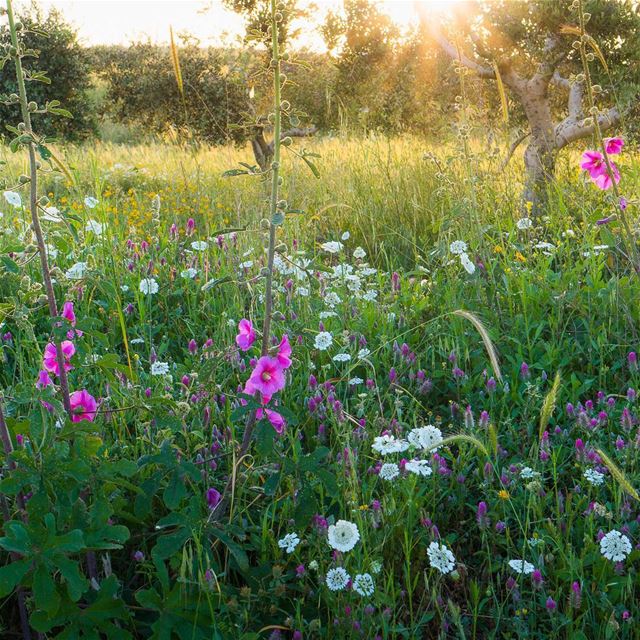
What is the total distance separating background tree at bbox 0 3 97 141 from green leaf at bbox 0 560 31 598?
1398cm

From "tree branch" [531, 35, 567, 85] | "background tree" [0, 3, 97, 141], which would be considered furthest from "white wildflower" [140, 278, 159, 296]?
"background tree" [0, 3, 97, 141]

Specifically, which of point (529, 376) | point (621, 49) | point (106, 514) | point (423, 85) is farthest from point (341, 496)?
point (423, 85)

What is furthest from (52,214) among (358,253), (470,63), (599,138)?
(470,63)

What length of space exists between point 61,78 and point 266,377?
14.9m

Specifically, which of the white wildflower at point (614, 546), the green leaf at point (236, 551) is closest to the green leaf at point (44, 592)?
the green leaf at point (236, 551)

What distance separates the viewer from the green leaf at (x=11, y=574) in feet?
4.36

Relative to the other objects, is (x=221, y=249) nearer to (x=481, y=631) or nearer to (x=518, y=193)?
(x=518, y=193)

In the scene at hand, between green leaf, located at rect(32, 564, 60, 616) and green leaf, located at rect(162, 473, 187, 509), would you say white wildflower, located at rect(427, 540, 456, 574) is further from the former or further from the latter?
green leaf, located at rect(32, 564, 60, 616)

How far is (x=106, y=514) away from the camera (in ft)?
4.90

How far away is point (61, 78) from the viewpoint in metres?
14.6

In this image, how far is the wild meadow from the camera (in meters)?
1.55

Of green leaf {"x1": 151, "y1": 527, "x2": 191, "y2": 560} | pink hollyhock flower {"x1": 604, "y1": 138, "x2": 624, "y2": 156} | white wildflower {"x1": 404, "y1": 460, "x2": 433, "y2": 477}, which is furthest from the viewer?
pink hollyhock flower {"x1": 604, "y1": 138, "x2": 624, "y2": 156}

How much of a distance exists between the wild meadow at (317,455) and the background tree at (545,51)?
431 cm

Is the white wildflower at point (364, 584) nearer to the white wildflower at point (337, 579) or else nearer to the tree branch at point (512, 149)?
the white wildflower at point (337, 579)
